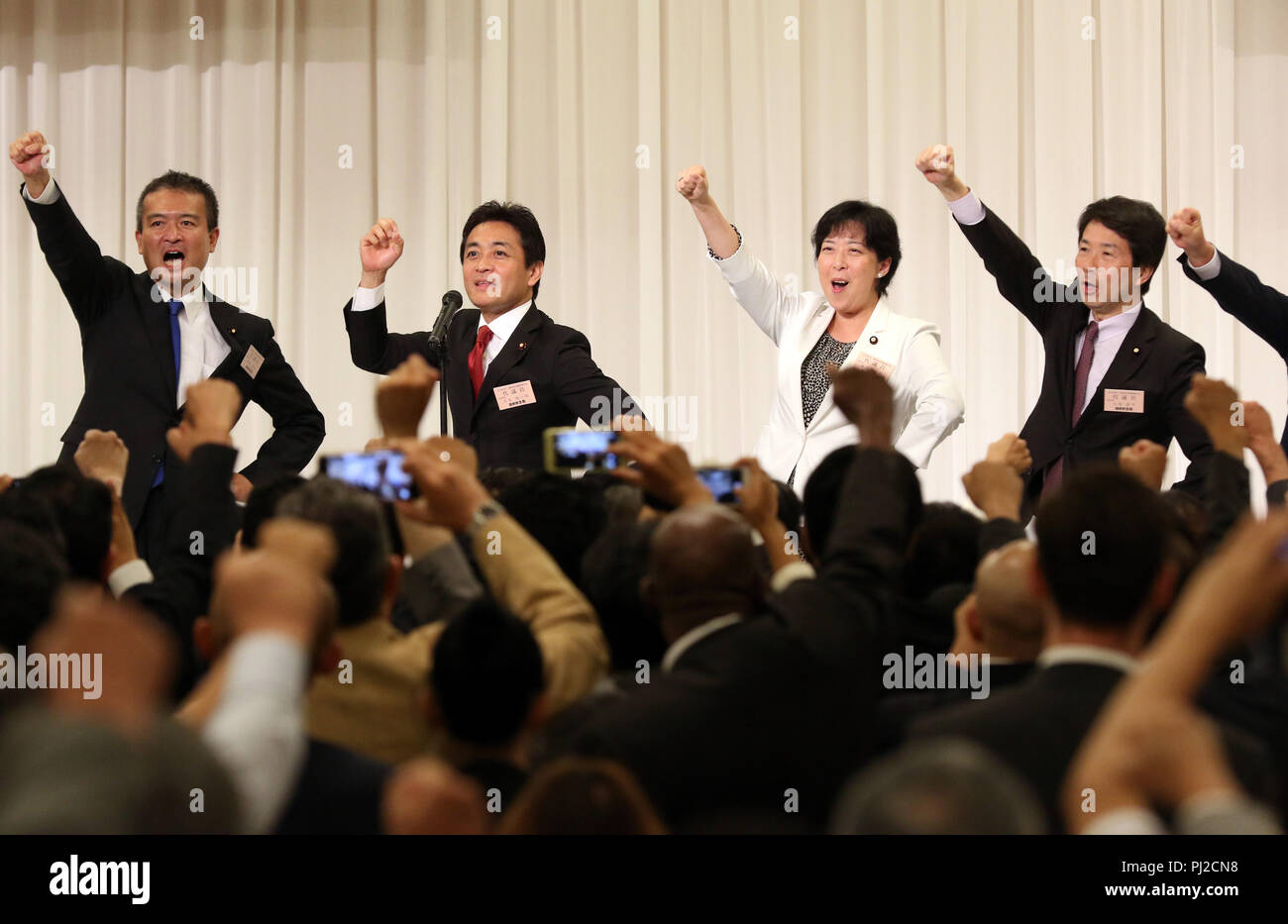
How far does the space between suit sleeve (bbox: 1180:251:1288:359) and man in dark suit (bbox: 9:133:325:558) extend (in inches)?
90.7

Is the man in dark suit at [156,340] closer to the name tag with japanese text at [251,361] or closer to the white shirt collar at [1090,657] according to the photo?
the name tag with japanese text at [251,361]

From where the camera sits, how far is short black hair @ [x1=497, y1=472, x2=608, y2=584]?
1986 mm

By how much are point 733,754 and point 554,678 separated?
22 cm

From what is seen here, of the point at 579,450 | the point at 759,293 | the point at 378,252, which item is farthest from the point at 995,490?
the point at 378,252

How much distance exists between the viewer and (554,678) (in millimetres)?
1474

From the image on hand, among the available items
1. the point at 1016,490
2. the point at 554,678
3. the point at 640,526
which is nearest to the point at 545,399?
the point at 1016,490

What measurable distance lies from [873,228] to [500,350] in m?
1.06

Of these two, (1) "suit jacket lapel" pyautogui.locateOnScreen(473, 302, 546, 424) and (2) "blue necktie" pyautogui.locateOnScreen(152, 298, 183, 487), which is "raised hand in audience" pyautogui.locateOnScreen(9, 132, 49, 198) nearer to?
(2) "blue necktie" pyautogui.locateOnScreen(152, 298, 183, 487)

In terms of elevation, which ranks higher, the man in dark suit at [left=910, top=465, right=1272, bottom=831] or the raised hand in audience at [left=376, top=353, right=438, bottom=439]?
the raised hand in audience at [left=376, top=353, right=438, bottom=439]

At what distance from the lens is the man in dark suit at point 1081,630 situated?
116 centimetres

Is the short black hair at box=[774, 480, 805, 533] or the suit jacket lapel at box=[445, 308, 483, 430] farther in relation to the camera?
the suit jacket lapel at box=[445, 308, 483, 430]

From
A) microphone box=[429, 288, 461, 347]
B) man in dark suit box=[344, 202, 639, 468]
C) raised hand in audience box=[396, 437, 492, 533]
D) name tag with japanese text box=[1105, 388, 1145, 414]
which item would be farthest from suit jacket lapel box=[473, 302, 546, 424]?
raised hand in audience box=[396, 437, 492, 533]

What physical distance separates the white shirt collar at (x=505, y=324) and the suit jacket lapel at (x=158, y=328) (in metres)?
0.82

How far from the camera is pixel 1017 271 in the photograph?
3.65m
